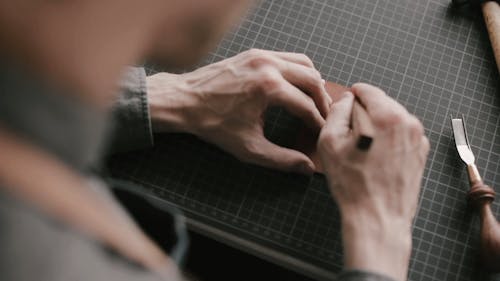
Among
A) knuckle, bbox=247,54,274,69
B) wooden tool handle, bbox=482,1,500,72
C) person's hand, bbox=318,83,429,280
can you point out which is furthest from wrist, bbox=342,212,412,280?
wooden tool handle, bbox=482,1,500,72

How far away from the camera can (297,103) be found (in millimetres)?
910

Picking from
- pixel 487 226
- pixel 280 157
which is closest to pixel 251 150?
pixel 280 157

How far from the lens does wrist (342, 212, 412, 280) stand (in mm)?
789

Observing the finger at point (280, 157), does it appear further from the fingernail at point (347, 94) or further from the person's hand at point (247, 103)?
the fingernail at point (347, 94)

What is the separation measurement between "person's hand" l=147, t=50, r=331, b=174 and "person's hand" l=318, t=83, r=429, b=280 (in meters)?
0.06

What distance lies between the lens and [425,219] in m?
0.94

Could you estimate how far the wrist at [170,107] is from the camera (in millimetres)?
943

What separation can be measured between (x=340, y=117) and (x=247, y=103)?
0.14m

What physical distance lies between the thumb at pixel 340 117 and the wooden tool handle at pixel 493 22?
0.31 meters

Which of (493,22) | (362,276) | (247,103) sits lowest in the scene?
(362,276)

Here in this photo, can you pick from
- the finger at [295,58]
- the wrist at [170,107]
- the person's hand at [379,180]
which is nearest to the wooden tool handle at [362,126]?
the person's hand at [379,180]

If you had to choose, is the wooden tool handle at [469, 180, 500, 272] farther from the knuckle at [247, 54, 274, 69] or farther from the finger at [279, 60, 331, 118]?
the knuckle at [247, 54, 274, 69]

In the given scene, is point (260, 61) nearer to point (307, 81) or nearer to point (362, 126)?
point (307, 81)

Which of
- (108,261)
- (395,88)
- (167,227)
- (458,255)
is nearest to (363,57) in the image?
(395,88)
